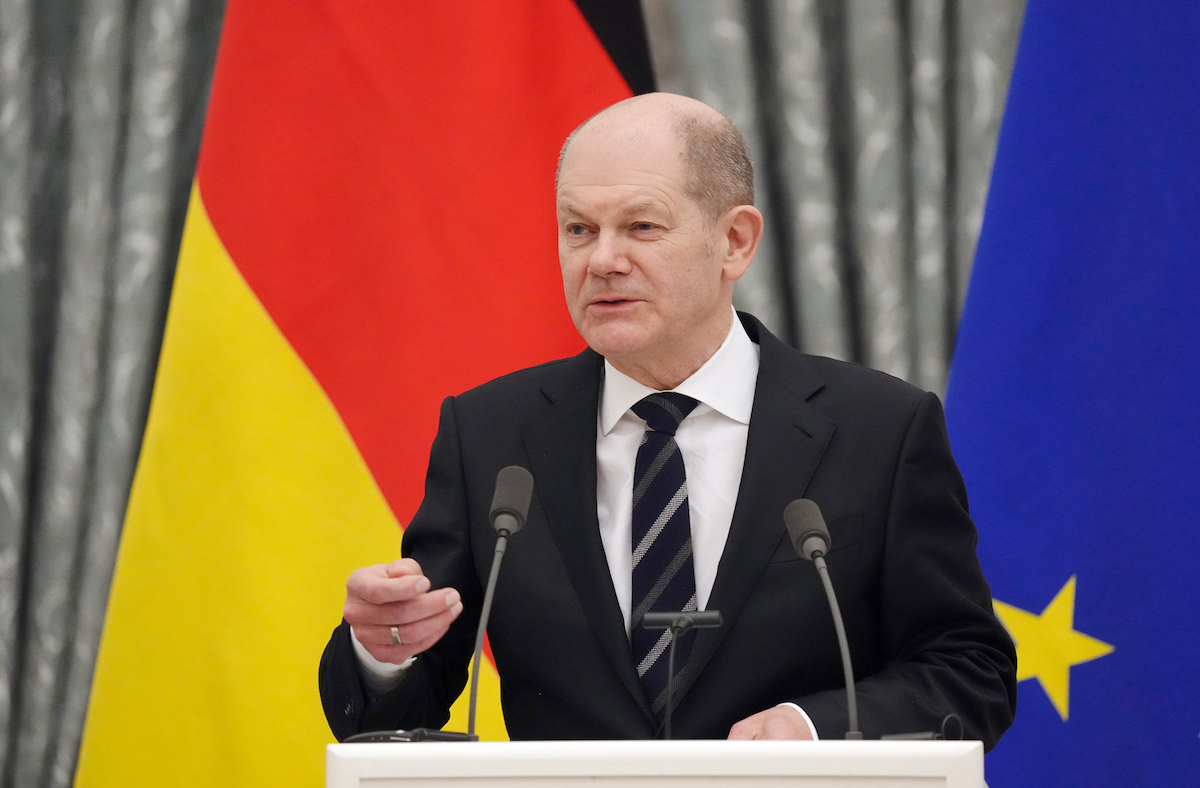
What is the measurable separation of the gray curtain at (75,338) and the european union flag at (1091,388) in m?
1.92

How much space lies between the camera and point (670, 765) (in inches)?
38.7

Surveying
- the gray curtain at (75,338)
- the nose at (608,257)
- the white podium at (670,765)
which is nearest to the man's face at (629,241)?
the nose at (608,257)

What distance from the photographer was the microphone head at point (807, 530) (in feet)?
4.16

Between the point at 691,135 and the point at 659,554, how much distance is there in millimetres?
627

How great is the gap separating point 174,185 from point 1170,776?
259 cm

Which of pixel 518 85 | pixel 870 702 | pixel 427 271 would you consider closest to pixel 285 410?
pixel 427 271

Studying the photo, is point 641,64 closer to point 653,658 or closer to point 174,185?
point 174,185

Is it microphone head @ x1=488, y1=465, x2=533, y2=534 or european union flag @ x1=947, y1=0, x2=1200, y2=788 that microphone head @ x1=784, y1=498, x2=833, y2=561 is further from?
european union flag @ x1=947, y1=0, x2=1200, y2=788

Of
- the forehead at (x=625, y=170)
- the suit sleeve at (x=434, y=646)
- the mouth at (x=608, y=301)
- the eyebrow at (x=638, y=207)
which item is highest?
the forehead at (x=625, y=170)

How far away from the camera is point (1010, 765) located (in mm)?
2373

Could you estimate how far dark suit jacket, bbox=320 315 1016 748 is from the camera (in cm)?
158

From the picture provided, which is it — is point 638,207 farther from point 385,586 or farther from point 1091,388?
point 1091,388

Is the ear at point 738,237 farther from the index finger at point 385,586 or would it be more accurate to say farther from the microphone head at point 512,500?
the index finger at point 385,586

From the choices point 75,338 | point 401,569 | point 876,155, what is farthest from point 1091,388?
point 75,338
